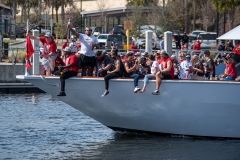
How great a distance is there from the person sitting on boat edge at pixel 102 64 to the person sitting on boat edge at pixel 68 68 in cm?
60

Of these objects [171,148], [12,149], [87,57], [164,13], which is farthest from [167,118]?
[164,13]

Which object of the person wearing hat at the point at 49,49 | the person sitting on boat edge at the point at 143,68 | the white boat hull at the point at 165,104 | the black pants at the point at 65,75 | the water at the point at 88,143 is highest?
the person wearing hat at the point at 49,49

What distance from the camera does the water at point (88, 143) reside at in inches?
621

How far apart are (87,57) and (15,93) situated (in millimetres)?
12919

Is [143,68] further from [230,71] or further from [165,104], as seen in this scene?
[230,71]

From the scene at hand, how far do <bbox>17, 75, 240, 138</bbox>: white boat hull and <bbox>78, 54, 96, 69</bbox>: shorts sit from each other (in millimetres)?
444

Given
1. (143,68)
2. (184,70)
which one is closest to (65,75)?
(143,68)

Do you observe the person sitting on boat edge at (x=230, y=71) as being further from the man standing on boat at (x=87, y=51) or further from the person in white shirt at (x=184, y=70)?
the man standing on boat at (x=87, y=51)

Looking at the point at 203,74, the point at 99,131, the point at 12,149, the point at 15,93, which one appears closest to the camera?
the point at 12,149

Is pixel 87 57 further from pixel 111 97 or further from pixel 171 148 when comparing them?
pixel 171 148

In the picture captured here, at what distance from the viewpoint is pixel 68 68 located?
17.0m

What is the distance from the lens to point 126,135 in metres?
18.2

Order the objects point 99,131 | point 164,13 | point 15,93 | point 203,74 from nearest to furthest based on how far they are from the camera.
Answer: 1. point 203,74
2. point 99,131
3. point 15,93
4. point 164,13

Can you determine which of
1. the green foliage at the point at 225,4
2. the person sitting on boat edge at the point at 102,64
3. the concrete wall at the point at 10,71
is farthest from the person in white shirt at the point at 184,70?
the green foliage at the point at 225,4
